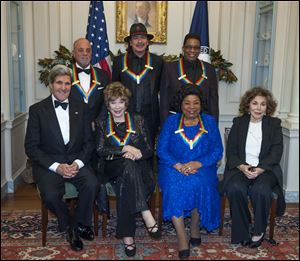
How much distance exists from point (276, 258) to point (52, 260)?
176cm

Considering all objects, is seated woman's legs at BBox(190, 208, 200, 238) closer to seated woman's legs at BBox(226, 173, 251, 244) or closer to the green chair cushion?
seated woman's legs at BBox(226, 173, 251, 244)

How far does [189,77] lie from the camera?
390cm

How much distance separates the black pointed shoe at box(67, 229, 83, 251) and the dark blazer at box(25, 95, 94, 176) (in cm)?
57

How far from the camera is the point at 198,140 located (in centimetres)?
346

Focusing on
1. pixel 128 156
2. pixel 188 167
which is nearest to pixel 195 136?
pixel 188 167

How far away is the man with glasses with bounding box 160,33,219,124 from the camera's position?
12.6ft

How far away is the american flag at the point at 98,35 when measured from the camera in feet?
16.3

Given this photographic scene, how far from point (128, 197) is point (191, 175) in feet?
1.83

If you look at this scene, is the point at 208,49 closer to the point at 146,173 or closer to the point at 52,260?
the point at 146,173

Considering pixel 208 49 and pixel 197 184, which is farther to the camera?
pixel 208 49

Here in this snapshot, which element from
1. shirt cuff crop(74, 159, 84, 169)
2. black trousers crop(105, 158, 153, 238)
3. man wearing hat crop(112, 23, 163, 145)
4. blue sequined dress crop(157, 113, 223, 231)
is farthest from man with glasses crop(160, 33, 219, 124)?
shirt cuff crop(74, 159, 84, 169)

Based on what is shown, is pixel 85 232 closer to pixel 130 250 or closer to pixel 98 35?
pixel 130 250

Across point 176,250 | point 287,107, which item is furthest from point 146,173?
point 287,107

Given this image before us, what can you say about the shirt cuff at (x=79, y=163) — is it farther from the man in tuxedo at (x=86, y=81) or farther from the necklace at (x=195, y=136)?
the necklace at (x=195, y=136)
